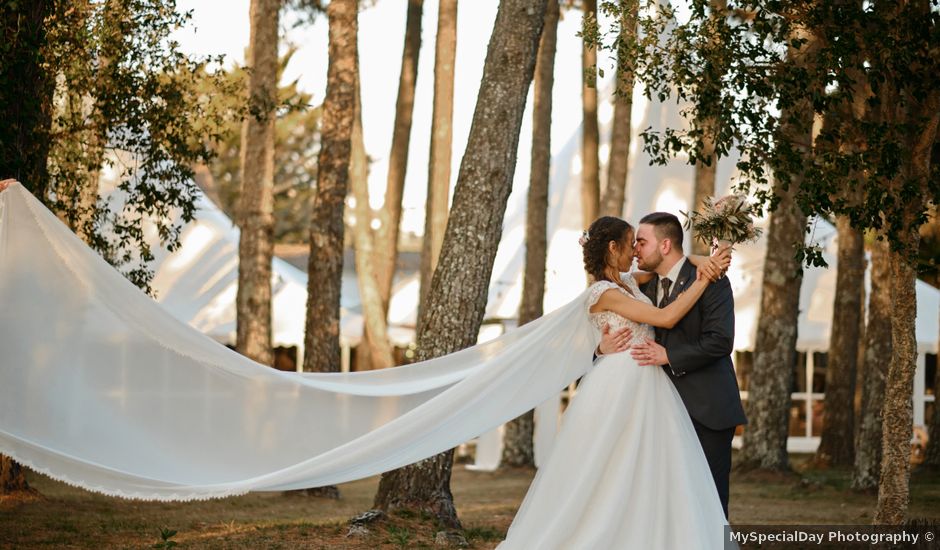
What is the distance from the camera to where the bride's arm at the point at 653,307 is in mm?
6512

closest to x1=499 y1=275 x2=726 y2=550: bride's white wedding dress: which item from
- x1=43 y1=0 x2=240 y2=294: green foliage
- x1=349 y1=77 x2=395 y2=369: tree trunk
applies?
x1=43 y1=0 x2=240 y2=294: green foliage

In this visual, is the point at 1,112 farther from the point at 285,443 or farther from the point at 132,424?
the point at 285,443

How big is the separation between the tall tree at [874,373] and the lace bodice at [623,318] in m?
8.74

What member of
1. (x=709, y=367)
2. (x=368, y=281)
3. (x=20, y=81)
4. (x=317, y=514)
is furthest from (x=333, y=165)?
(x=368, y=281)

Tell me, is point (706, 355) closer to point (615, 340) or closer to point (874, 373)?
point (615, 340)

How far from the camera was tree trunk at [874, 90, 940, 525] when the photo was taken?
8781mm

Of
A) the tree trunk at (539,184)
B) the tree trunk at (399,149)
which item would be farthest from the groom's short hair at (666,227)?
the tree trunk at (399,149)

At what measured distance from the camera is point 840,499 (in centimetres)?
1461

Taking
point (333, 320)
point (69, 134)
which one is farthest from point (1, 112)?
point (333, 320)

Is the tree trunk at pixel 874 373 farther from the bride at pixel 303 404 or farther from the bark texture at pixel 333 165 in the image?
the bride at pixel 303 404

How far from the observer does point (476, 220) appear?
9.32 metres

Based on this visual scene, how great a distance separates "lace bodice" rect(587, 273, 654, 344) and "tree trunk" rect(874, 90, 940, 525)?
2692mm

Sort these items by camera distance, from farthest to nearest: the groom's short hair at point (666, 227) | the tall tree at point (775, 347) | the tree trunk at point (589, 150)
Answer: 1. the tree trunk at point (589, 150)
2. the tall tree at point (775, 347)
3. the groom's short hair at point (666, 227)

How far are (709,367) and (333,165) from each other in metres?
7.29
